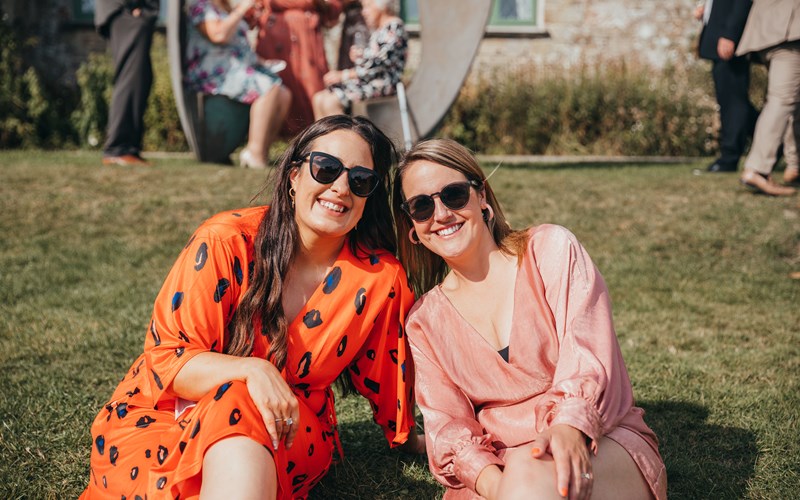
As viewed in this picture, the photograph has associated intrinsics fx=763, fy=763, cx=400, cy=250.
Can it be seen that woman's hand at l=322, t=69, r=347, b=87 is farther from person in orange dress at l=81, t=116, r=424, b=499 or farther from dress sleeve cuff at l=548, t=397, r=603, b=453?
dress sleeve cuff at l=548, t=397, r=603, b=453

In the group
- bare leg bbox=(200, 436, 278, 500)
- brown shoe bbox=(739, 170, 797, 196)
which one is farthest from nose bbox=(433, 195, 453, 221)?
brown shoe bbox=(739, 170, 797, 196)

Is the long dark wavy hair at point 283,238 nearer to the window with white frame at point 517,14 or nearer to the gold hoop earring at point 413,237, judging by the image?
→ the gold hoop earring at point 413,237

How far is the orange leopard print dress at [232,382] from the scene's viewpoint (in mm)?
2029

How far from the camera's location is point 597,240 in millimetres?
5762

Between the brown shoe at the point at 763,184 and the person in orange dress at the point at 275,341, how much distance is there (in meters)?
4.67

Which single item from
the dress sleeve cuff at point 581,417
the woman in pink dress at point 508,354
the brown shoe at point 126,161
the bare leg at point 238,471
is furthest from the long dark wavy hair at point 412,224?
the brown shoe at point 126,161

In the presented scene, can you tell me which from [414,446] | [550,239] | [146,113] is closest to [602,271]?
[414,446]

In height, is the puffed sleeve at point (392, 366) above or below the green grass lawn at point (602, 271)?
above

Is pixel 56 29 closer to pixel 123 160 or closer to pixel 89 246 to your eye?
pixel 123 160

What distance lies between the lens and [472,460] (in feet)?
6.82

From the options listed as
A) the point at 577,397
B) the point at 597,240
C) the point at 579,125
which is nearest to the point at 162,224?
the point at 597,240

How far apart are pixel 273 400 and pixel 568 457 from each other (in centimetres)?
78

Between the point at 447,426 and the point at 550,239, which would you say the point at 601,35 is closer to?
the point at 550,239

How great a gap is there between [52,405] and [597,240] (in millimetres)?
3963
